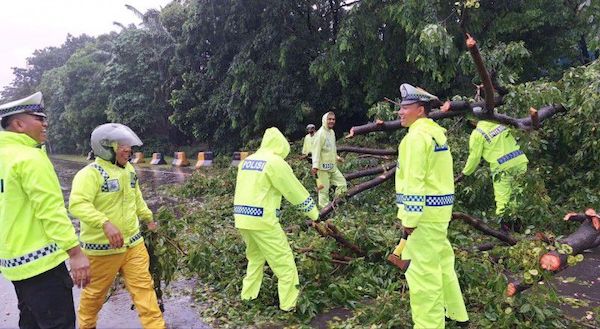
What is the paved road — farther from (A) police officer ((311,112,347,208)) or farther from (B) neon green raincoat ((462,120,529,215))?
(B) neon green raincoat ((462,120,529,215))

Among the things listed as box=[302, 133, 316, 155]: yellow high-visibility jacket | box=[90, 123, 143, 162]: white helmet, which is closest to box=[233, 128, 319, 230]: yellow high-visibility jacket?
box=[90, 123, 143, 162]: white helmet

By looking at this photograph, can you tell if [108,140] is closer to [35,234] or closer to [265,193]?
[35,234]

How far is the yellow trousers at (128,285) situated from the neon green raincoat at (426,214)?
1914 mm

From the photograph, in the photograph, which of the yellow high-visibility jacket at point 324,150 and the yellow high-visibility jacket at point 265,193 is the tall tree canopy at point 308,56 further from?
the yellow high-visibility jacket at point 265,193

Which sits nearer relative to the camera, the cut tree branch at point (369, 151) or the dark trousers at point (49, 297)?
the dark trousers at point (49, 297)

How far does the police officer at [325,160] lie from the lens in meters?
7.51

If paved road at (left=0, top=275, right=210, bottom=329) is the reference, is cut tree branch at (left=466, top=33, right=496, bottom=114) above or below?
above

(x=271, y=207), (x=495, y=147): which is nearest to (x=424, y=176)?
(x=271, y=207)

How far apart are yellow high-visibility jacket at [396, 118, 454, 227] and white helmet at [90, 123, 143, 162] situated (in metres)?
2.05

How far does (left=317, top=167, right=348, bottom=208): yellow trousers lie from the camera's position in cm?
751

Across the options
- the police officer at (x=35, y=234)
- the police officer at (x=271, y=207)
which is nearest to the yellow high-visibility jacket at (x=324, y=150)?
the police officer at (x=271, y=207)

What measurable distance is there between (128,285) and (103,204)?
2.16 ft

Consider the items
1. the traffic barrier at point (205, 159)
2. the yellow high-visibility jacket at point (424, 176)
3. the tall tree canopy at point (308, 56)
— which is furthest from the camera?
the traffic barrier at point (205, 159)

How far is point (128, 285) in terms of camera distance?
3539mm
